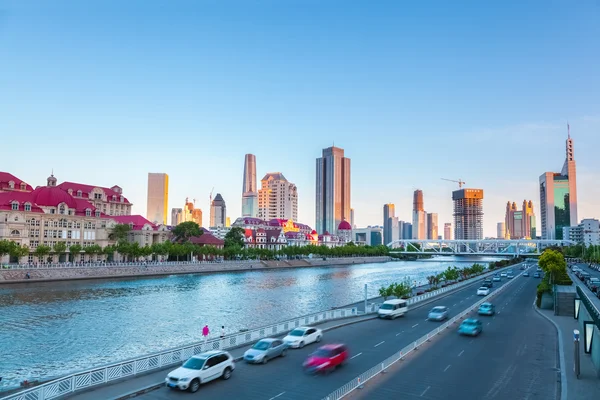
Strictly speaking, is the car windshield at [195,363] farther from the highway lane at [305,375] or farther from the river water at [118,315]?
the river water at [118,315]

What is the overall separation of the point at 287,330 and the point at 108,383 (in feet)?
53.4

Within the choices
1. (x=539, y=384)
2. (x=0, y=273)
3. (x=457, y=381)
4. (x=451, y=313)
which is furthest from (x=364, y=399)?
(x=0, y=273)

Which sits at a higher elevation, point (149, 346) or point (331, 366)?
point (331, 366)

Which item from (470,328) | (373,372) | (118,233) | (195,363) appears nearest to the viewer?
(195,363)

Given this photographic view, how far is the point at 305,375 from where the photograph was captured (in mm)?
23953

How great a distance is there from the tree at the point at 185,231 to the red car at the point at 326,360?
12836 centimetres

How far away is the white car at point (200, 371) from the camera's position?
68.6 ft

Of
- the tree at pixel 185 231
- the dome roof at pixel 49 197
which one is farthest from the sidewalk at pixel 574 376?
the tree at pixel 185 231

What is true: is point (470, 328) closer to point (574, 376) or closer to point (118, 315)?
point (574, 376)

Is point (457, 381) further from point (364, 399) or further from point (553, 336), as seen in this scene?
point (553, 336)

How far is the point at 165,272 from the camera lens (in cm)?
10938

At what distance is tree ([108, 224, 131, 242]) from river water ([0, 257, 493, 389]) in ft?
93.4

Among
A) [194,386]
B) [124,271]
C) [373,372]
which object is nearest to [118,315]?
[194,386]

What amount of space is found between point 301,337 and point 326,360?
6.58 m
